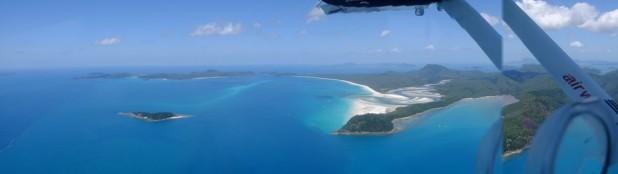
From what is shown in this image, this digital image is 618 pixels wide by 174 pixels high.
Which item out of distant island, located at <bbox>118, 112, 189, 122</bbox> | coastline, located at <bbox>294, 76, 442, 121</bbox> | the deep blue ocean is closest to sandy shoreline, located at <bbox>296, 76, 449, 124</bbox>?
coastline, located at <bbox>294, 76, 442, 121</bbox>

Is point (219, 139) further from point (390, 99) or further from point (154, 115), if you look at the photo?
point (390, 99)

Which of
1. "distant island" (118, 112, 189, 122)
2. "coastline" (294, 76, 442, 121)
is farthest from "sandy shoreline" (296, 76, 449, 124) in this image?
"distant island" (118, 112, 189, 122)

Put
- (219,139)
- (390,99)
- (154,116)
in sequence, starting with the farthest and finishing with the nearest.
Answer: (390,99) < (154,116) < (219,139)

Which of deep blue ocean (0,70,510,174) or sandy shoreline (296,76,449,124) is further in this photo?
sandy shoreline (296,76,449,124)

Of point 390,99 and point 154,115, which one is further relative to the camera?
point 390,99

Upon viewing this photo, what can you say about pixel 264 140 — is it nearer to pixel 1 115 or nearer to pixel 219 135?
pixel 219 135

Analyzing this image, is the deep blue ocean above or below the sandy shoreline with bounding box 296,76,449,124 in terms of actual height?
below

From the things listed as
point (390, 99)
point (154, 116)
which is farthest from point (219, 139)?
point (390, 99)

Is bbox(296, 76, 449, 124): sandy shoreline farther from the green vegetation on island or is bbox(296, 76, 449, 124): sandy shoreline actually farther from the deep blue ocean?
the green vegetation on island
